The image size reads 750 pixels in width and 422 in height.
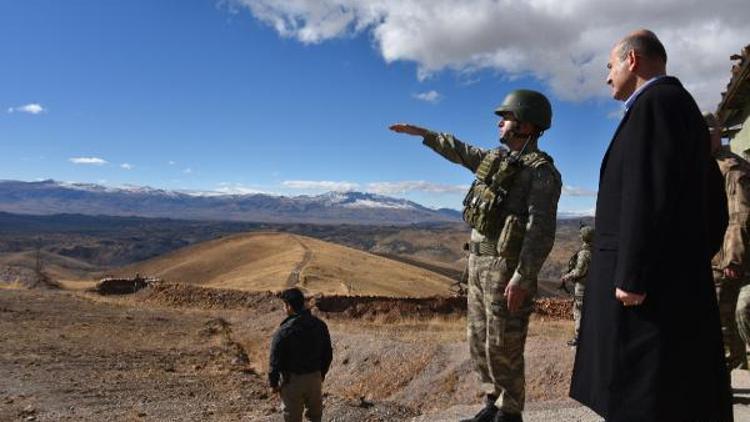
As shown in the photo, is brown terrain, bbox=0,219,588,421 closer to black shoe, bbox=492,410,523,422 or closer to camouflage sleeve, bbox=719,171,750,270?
black shoe, bbox=492,410,523,422

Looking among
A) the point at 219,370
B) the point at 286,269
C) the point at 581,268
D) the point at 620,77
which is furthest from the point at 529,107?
the point at 286,269

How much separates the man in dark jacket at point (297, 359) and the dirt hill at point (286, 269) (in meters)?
25.2

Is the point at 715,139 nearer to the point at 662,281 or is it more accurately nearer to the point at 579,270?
the point at 662,281

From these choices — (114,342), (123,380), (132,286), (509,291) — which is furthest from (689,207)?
(132,286)

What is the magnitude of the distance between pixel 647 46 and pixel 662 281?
1127 mm

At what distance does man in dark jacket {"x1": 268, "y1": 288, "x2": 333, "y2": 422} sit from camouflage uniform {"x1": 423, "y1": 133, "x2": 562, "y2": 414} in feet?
7.27

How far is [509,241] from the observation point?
4605 mm

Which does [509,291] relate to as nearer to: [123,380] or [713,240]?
[713,240]

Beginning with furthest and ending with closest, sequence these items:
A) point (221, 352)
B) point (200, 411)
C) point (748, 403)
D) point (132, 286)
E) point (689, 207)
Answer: point (132, 286) → point (221, 352) → point (200, 411) → point (748, 403) → point (689, 207)

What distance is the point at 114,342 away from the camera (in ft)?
58.9

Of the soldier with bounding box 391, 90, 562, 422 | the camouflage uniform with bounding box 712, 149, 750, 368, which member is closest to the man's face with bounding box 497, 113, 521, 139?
the soldier with bounding box 391, 90, 562, 422

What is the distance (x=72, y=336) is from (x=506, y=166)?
17252 millimetres

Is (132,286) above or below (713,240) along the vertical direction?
below

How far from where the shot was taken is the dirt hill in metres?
37.5
